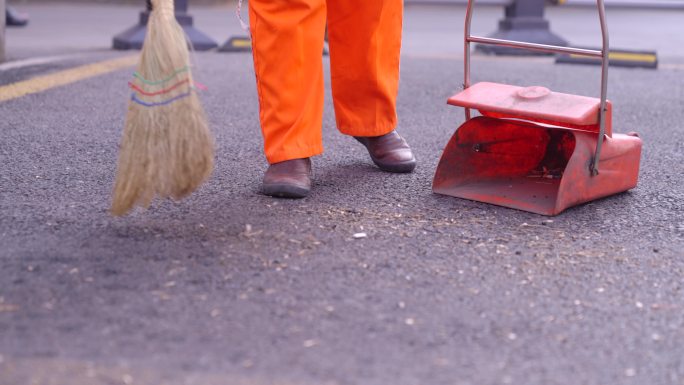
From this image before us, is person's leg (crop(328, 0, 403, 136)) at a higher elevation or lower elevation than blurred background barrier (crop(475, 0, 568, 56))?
higher

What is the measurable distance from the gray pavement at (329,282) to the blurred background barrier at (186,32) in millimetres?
3123

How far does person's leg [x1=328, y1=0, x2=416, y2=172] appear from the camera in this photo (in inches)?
105

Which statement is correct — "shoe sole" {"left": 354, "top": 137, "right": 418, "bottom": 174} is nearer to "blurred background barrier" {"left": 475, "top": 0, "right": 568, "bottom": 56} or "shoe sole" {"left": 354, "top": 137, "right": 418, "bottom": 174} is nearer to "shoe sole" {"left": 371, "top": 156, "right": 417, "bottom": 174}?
"shoe sole" {"left": 371, "top": 156, "right": 417, "bottom": 174}

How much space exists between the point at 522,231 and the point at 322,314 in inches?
29.1

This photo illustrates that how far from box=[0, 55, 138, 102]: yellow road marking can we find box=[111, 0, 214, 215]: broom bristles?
207cm

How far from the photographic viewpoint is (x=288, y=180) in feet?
8.11

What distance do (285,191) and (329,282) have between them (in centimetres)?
66

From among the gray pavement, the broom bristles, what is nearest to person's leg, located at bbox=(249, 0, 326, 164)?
the gray pavement

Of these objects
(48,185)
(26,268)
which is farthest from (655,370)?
(48,185)

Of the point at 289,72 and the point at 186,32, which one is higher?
the point at 289,72

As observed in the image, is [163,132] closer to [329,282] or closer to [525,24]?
[329,282]

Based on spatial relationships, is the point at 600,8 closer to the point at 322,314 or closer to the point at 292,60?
the point at 292,60

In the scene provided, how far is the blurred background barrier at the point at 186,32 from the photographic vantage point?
6.08 m

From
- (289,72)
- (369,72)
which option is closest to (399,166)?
(369,72)
